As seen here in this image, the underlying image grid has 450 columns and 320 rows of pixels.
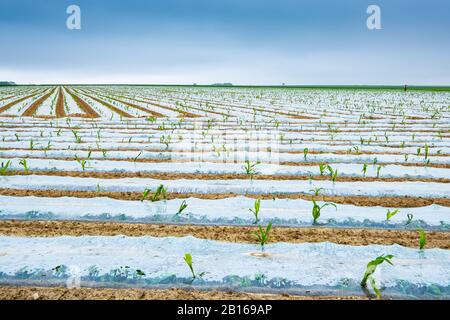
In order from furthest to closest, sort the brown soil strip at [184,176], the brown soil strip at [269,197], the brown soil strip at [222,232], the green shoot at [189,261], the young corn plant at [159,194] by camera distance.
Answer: the brown soil strip at [184,176], the brown soil strip at [269,197], the young corn plant at [159,194], the brown soil strip at [222,232], the green shoot at [189,261]

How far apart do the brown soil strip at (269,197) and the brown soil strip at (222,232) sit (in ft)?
2.18

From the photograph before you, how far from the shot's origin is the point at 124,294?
2.06 metres

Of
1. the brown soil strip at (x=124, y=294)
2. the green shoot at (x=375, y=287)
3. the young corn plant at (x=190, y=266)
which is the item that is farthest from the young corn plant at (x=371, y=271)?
the young corn plant at (x=190, y=266)

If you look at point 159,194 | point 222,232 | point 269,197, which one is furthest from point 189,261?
point 269,197

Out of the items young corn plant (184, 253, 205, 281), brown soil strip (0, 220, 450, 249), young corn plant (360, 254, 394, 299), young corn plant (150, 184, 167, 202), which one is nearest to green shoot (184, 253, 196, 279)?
young corn plant (184, 253, 205, 281)

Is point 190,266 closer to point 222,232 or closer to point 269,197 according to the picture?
point 222,232

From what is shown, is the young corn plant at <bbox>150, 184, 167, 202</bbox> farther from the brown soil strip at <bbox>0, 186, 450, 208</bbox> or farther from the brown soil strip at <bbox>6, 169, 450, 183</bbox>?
the brown soil strip at <bbox>6, 169, 450, 183</bbox>

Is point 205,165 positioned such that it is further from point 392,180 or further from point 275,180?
point 392,180

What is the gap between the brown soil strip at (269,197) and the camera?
3527 millimetres

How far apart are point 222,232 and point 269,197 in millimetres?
1010

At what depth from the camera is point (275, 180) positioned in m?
4.25

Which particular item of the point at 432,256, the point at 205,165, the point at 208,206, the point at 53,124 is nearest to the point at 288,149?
the point at 205,165

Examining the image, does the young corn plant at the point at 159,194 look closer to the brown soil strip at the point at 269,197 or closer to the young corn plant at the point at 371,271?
the brown soil strip at the point at 269,197
